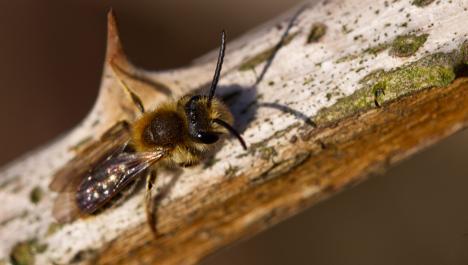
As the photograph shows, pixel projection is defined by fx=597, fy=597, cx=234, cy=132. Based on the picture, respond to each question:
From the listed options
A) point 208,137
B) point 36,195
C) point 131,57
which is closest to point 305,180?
point 208,137

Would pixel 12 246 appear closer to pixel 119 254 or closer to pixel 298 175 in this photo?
pixel 119 254

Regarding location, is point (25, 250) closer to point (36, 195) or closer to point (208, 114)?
point (36, 195)

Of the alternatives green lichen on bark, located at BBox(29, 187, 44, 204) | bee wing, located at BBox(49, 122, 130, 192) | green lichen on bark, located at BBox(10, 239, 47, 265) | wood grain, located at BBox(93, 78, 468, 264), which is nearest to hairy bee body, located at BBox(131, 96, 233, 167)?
bee wing, located at BBox(49, 122, 130, 192)

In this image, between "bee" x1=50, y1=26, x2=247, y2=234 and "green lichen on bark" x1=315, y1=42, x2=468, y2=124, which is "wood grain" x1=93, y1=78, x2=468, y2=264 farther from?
"bee" x1=50, y1=26, x2=247, y2=234

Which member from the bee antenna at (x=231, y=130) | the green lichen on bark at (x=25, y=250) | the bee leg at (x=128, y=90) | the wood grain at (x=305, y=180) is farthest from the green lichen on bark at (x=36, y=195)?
the bee antenna at (x=231, y=130)

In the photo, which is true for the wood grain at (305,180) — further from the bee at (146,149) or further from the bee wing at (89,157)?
the bee wing at (89,157)

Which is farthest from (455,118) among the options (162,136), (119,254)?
(119,254)
